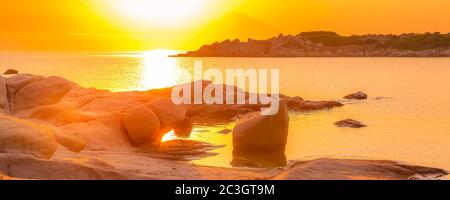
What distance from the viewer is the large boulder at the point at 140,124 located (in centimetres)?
2514

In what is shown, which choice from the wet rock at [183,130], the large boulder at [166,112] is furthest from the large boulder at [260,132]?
the wet rock at [183,130]

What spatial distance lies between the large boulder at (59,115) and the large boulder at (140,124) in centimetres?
191

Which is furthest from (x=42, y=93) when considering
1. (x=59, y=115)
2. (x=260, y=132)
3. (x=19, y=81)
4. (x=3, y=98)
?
(x=260, y=132)

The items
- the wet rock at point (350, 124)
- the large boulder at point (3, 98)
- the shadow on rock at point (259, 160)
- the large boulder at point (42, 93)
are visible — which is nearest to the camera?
the shadow on rock at point (259, 160)

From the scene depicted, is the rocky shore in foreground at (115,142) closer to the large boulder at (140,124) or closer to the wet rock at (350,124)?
the large boulder at (140,124)

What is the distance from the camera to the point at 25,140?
596 inches

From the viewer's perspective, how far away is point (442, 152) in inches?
1057

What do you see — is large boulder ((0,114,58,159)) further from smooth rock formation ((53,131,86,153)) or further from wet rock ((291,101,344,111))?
wet rock ((291,101,344,111))

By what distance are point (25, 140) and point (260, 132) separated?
12.1 meters

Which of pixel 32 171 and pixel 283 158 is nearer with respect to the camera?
pixel 32 171

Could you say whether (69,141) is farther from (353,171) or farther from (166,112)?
(353,171)
